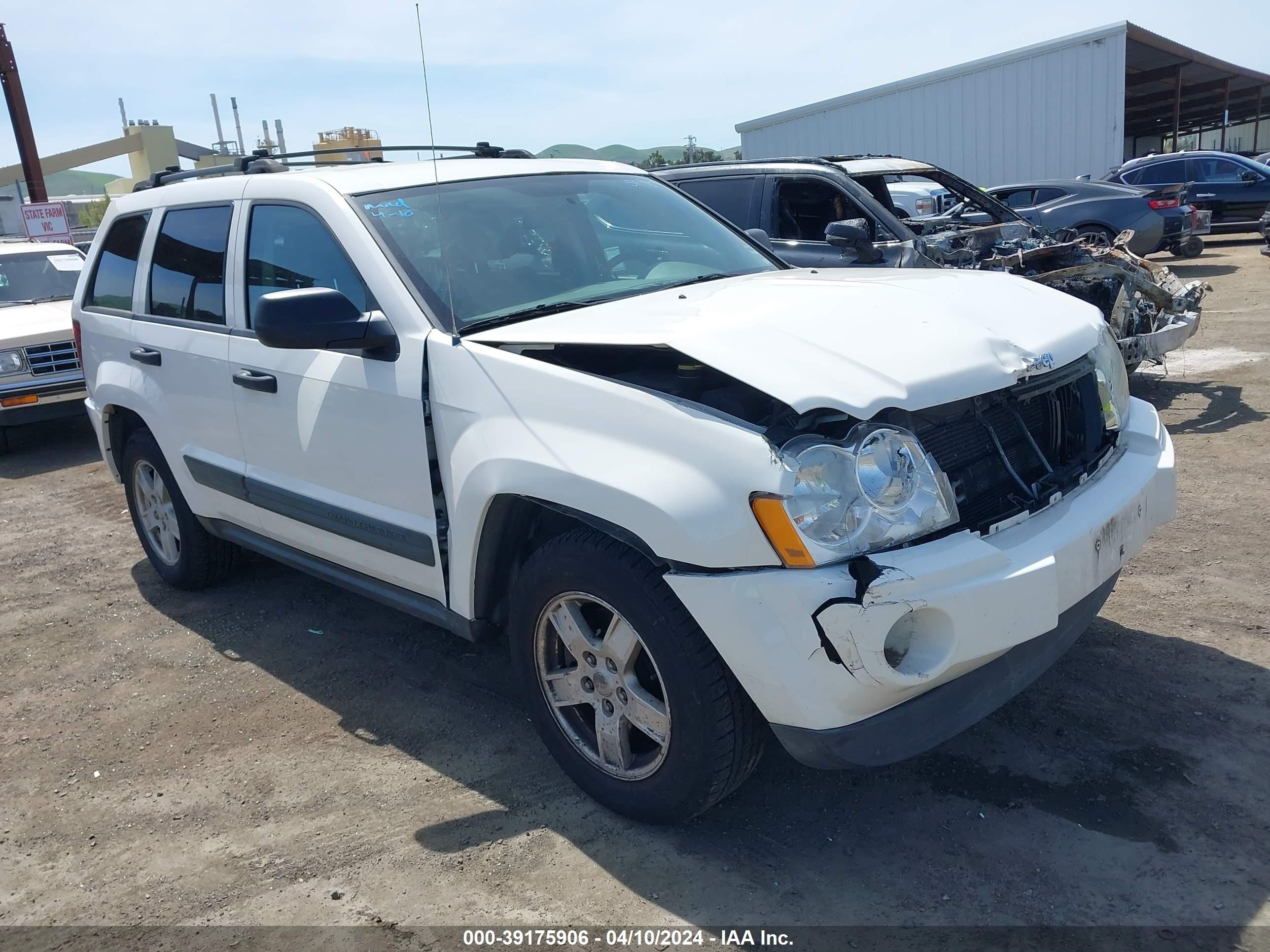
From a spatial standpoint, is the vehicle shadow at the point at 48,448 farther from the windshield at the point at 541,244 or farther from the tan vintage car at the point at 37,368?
the windshield at the point at 541,244

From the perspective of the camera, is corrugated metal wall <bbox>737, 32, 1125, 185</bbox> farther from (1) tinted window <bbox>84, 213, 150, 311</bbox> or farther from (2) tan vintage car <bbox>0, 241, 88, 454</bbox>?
(1) tinted window <bbox>84, 213, 150, 311</bbox>

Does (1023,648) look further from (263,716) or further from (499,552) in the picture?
(263,716)

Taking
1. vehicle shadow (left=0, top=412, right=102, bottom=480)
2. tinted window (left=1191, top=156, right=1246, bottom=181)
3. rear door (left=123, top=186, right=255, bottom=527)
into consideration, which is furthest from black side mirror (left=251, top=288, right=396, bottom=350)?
tinted window (left=1191, top=156, right=1246, bottom=181)

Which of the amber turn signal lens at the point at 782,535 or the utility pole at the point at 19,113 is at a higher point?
the utility pole at the point at 19,113

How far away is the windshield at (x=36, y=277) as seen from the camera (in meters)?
9.84

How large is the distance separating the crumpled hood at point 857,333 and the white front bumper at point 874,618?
1.31 ft

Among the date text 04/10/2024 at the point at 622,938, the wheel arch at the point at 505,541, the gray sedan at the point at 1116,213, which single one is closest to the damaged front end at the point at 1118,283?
the wheel arch at the point at 505,541

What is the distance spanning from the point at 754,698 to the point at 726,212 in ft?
21.4

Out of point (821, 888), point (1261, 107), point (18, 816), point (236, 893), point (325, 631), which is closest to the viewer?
point (821, 888)

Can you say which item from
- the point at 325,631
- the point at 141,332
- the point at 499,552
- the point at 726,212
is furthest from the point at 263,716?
the point at 726,212

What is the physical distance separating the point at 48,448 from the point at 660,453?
865cm

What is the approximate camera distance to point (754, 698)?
245 centimetres

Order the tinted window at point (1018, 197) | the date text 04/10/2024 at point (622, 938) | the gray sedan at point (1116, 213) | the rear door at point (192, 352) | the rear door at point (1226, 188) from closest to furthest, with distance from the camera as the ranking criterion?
the date text 04/10/2024 at point (622, 938) → the rear door at point (192, 352) → the gray sedan at point (1116, 213) → the tinted window at point (1018, 197) → the rear door at point (1226, 188)

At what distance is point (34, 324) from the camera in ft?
29.1
